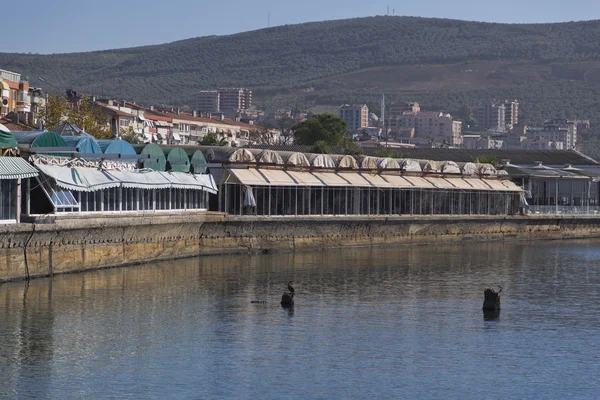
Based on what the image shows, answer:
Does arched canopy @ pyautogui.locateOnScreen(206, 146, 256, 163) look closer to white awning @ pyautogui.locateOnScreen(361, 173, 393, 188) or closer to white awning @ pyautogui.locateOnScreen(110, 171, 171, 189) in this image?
white awning @ pyautogui.locateOnScreen(110, 171, 171, 189)

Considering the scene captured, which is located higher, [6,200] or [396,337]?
[6,200]

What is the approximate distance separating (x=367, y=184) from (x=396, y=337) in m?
47.5

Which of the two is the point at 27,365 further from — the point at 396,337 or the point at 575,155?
the point at 575,155

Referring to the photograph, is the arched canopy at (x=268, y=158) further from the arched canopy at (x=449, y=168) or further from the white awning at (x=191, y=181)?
the arched canopy at (x=449, y=168)

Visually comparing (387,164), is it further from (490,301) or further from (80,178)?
(490,301)

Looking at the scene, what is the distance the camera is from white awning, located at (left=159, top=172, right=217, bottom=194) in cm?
6819

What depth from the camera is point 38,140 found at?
5759 centimetres

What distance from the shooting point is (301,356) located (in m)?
38.5

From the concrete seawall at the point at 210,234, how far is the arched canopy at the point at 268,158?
5163mm

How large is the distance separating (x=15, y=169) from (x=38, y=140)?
8148 mm

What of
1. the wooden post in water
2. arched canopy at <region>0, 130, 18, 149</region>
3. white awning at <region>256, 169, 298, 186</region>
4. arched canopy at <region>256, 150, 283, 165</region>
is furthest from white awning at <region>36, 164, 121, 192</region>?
arched canopy at <region>256, 150, 283, 165</region>

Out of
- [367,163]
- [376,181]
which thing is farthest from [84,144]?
[367,163]

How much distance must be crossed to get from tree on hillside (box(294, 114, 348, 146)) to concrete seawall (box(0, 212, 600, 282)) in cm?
4912

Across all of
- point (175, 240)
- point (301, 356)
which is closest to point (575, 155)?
point (175, 240)
